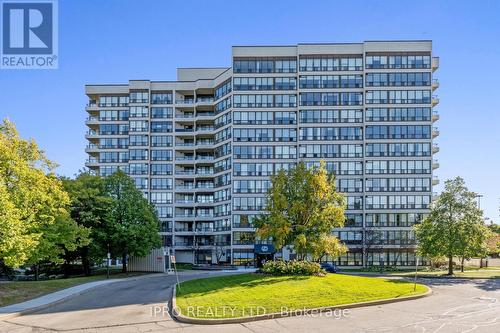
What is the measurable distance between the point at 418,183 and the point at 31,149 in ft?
193

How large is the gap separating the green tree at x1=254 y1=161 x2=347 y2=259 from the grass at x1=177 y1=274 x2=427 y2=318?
14.0 ft

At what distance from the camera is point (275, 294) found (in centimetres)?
2550

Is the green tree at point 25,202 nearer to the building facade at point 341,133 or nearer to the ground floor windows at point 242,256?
the ground floor windows at point 242,256

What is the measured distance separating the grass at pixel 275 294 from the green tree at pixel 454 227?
21859mm

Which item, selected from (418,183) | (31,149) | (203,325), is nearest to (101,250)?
(31,149)

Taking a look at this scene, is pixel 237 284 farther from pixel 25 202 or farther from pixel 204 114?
pixel 204 114

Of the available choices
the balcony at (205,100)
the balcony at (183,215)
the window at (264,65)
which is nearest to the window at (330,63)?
the window at (264,65)

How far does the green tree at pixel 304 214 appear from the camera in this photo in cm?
3631

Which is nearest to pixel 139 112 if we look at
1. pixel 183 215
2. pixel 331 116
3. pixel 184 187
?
pixel 184 187

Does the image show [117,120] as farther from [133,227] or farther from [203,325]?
[203,325]

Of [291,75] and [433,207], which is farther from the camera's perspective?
[291,75]

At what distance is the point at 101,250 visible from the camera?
51.6 metres

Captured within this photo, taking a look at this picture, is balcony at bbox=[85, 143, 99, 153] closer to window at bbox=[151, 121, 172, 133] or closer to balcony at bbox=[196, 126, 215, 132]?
window at bbox=[151, 121, 172, 133]

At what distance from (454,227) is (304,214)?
22.5 m
